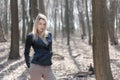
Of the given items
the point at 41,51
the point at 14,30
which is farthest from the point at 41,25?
the point at 14,30

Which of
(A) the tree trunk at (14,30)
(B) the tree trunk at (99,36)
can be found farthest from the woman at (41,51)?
(A) the tree trunk at (14,30)

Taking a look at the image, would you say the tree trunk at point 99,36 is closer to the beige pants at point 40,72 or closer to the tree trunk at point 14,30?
the beige pants at point 40,72

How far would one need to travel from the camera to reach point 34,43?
197 inches

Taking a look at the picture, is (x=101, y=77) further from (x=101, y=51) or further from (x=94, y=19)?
(x=94, y=19)

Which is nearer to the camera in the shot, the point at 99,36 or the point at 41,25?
the point at 41,25

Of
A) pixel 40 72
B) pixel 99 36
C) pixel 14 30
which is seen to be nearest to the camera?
pixel 40 72

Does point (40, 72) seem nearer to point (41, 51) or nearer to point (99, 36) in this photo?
point (41, 51)

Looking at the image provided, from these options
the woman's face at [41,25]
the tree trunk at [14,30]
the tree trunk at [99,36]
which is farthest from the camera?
the tree trunk at [14,30]

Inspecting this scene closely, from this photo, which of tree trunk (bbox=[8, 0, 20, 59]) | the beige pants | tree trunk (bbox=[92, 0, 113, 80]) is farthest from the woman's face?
tree trunk (bbox=[8, 0, 20, 59])

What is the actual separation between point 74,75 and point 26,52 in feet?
19.1

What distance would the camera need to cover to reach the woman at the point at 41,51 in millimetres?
4902

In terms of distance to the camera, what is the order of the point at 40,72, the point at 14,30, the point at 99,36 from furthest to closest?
the point at 14,30
the point at 99,36
the point at 40,72

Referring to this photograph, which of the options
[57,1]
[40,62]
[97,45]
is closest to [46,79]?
[40,62]

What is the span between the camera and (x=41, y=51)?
496cm
